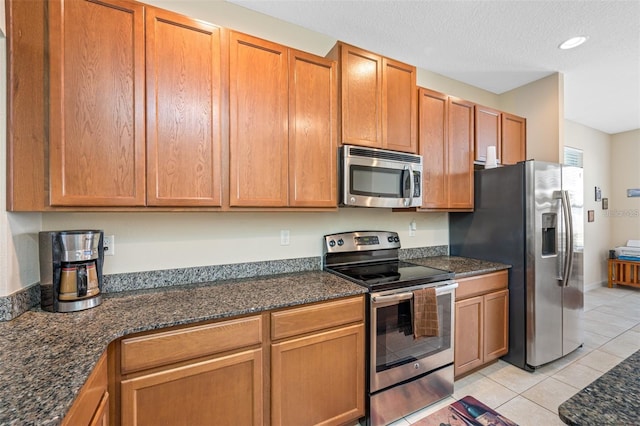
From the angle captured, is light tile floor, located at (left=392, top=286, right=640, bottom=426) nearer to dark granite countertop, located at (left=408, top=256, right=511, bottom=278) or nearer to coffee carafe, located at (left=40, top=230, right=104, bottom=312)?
dark granite countertop, located at (left=408, top=256, right=511, bottom=278)

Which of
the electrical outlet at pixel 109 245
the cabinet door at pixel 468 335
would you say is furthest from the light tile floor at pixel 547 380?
the electrical outlet at pixel 109 245

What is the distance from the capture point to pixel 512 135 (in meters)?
3.05

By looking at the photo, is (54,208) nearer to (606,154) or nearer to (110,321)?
(110,321)

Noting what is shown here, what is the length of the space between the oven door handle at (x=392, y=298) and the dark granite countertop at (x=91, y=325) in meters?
0.11

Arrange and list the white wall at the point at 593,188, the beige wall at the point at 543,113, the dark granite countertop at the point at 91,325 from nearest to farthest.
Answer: the dark granite countertop at the point at 91,325 < the beige wall at the point at 543,113 < the white wall at the point at 593,188

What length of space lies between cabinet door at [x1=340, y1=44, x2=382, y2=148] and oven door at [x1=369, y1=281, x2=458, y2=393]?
1.13 metres

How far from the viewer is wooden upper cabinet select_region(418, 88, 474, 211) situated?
2.49 m

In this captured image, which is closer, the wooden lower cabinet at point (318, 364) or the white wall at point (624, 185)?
the wooden lower cabinet at point (318, 364)

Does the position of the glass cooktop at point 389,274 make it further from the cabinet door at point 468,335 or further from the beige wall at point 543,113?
the beige wall at point 543,113

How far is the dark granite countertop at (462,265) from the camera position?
2275mm

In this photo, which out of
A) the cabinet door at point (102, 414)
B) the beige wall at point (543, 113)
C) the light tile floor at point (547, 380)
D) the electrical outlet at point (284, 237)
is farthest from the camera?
the beige wall at point (543, 113)

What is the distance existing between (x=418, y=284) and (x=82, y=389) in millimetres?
1763

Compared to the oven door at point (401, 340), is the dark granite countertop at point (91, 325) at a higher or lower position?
higher

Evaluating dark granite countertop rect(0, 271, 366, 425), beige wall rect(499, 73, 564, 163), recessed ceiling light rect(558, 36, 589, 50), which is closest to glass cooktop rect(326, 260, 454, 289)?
dark granite countertop rect(0, 271, 366, 425)
